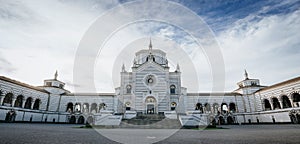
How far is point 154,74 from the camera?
114 ft

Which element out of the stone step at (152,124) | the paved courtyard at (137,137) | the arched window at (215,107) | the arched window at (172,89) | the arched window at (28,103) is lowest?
the stone step at (152,124)

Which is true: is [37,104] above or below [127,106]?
above

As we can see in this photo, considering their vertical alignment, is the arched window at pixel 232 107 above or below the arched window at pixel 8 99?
below

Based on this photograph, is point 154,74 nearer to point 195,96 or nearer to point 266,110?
point 195,96

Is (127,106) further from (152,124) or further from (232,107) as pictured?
(232,107)


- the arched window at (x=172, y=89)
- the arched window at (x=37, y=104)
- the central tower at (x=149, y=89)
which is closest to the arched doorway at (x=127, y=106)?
the central tower at (x=149, y=89)

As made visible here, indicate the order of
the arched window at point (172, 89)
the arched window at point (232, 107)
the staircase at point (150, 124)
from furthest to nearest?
the arched window at point (232, 107)
the arched window at point (172, 89)
the staircase at point (150, 124)

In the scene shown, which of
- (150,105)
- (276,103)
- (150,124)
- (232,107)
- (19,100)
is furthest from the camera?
(232,107)

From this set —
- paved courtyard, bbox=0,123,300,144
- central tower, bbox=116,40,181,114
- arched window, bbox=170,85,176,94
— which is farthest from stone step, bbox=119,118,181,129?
arched window, bbox=170,85,176,94

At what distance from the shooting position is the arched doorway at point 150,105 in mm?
32612

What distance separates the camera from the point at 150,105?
33.0 metres

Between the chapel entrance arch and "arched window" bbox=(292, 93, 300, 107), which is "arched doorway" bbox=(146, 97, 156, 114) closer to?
the chapel entrance arch

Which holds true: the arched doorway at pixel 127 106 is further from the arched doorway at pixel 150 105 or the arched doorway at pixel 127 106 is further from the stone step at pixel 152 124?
the stone step at pixel 152 124

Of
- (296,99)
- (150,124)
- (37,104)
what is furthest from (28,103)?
(296,99)
